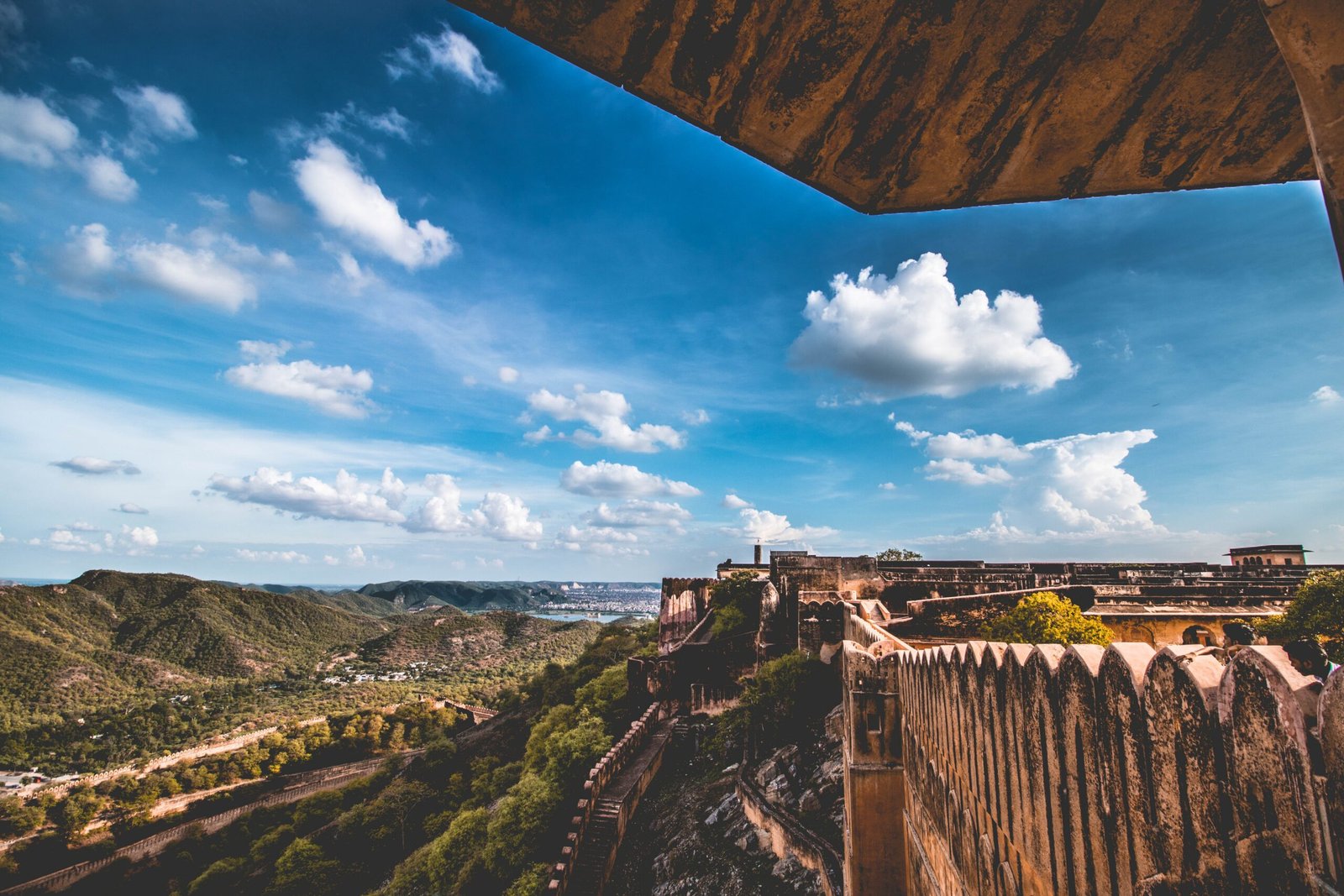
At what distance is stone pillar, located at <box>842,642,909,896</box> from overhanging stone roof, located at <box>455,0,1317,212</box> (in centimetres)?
811

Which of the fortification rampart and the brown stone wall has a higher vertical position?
the brown stone wall

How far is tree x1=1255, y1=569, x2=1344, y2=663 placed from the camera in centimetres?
1008

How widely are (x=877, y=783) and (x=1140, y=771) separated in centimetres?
764

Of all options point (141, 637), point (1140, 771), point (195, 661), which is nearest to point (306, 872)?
point (1140, 771)

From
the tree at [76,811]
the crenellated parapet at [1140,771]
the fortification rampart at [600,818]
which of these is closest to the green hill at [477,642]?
the tree at [76,811]

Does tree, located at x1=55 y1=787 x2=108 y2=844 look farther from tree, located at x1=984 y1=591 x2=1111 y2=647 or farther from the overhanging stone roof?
the overhanging stone roof

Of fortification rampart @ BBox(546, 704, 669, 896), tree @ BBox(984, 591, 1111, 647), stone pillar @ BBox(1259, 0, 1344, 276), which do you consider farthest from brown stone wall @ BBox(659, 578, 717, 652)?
stone pillar @ BBox(1259, 0, 1344, 276)

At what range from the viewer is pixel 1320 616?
10.3 meters

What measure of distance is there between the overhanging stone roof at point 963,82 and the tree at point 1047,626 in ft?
38.3

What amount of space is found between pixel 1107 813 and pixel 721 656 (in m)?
26.5

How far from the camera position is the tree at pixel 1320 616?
1008cm

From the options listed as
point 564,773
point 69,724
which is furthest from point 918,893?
point 69,724

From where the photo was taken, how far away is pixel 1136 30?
1.88 m

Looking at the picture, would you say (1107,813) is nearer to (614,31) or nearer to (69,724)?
(614,31)
